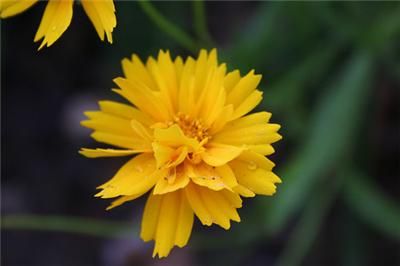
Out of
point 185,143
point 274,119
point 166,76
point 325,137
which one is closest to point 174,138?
point 185,143

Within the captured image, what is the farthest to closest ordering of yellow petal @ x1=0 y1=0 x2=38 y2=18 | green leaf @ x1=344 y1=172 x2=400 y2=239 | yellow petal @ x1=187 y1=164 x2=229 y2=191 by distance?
green leaf @ x1=344 y1=172 x2=400 y2=239 → yellow petal @ x1=0 y1=0 x2=38 y2=18 → yellow petal @ x1=187 y1=164 x2=229 y2=191

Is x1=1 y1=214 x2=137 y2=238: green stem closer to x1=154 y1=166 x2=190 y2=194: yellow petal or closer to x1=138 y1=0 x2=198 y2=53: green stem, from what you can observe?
x1=138 y1=0 x2=198 y2=53: green stem

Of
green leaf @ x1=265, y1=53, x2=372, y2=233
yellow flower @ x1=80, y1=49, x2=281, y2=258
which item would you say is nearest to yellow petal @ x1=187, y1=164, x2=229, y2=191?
yellow flower @ x1=80, y1=49, x2=281, y2=258

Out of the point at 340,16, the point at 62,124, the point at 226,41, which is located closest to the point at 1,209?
the point at 62,124

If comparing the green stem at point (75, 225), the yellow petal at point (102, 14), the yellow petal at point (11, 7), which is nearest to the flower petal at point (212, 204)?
the yellow petal at point (102, 14)

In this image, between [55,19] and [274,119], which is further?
[274,119]

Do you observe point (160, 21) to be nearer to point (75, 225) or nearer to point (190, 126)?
point (190, 126)

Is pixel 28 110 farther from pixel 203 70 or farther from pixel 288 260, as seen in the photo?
pixel 203 70
